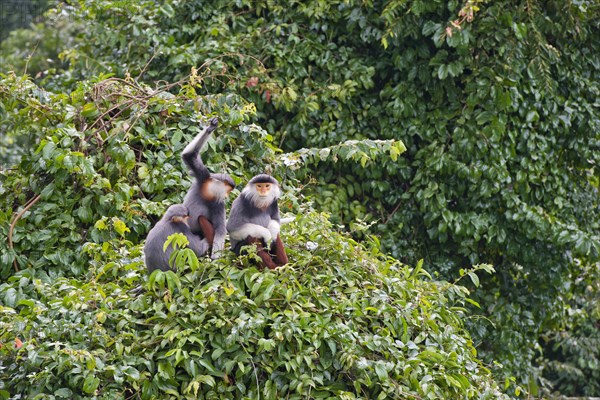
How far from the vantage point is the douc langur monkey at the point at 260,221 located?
440 centimetres

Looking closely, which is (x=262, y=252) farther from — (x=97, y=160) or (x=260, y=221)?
(x=97, y=160)

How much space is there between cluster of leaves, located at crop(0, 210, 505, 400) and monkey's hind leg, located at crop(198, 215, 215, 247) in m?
0.12

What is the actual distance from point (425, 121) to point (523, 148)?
779 millimetres

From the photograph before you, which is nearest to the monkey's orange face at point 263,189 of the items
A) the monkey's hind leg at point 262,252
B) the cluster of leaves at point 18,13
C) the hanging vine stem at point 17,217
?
the monkey's hind leg at point 262,252

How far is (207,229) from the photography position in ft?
14.9

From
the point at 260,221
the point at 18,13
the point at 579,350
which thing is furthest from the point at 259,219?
the point at 18,13

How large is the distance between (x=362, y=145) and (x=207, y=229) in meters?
1.60

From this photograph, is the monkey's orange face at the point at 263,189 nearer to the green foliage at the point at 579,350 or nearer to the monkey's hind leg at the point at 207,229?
the monkey's hind leg at the point at 207,229

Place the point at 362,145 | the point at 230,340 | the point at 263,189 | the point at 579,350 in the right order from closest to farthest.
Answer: the point at 230,340 < the point at 263,189 < the point at 362,145 < the point at 579,350

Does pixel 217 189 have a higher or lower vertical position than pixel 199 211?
higher

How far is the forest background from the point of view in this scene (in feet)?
17.7

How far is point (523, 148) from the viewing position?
7062mm

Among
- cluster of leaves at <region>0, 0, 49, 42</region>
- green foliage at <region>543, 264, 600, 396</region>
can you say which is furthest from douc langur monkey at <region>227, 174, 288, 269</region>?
cluster of leaves at <region>0, 0, 49, 42</region>

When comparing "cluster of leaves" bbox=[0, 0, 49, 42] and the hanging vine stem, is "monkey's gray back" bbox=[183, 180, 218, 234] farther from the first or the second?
"cluster of leaves" bbox=[0, 0, 49, 42]
